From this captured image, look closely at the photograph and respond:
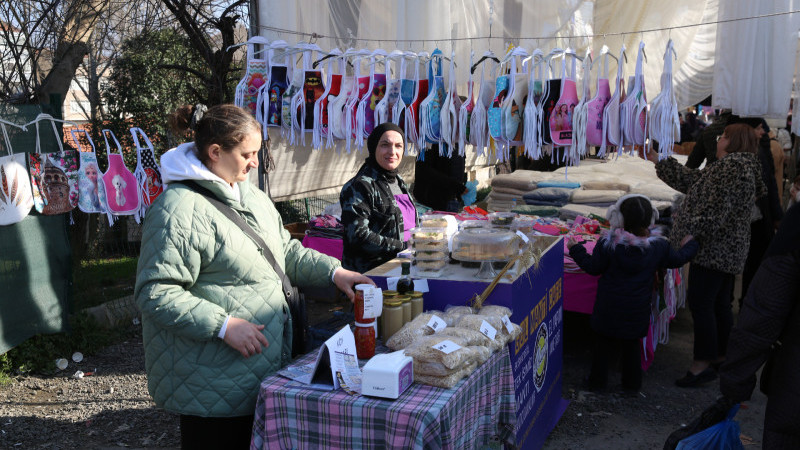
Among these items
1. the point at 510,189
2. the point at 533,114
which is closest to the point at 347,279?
the point at 533,114

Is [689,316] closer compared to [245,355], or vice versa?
[245,355]

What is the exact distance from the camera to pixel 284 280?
2457mm

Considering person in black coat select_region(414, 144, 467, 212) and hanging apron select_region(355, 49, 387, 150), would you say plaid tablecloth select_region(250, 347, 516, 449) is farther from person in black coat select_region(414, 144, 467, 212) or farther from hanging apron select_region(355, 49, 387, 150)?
person in black coat select_region(414, 144, 467, 212)

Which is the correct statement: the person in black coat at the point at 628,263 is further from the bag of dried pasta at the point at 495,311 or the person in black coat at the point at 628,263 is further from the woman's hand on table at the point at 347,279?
the woman's hand on table at the point at 347,279

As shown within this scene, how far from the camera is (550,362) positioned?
3.71 m

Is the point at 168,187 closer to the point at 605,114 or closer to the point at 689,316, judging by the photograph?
the point at 605,114

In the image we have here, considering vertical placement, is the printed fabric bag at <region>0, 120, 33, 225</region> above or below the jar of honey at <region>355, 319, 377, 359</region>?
above

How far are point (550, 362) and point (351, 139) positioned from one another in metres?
2.21

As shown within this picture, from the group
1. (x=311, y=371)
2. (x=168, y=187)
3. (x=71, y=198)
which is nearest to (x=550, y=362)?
(x=311, y=371)

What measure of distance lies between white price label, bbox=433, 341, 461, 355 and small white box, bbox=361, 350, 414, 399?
4.5 inches

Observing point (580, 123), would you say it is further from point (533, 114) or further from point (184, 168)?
point (184, 168)

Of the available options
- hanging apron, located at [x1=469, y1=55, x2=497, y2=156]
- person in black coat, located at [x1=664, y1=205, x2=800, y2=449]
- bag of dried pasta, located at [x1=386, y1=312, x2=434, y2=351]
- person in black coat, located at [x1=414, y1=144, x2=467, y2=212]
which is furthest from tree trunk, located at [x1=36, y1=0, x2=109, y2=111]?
person in black coat, located at [x1=664, y1=205, x2=800, y2=449]

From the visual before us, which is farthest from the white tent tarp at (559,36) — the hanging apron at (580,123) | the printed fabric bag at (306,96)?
the hanging apron at (580,123)

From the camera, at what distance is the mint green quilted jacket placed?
204cm
